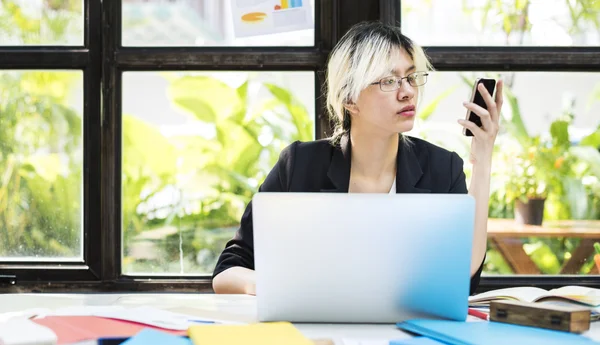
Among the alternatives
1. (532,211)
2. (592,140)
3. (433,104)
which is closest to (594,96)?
(592,140)

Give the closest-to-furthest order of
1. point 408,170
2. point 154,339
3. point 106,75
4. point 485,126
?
point 154,339 < point 485,126 < point 408,170 < point 106,75

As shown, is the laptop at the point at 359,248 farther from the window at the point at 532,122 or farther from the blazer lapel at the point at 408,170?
the window at the point at 532,122

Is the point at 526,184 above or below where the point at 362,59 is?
below

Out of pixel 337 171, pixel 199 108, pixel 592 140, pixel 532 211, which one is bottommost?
pixel 532 211

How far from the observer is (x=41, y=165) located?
A: 2.71 meters

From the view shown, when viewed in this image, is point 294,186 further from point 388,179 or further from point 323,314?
point 323,314

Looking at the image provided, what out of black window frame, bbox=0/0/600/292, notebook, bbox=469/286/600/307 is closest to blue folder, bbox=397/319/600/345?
notebook, bbox=469/286/600/307

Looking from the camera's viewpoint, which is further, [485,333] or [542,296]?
[542,296]

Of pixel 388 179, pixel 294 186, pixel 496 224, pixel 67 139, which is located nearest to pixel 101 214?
pixel 67 139

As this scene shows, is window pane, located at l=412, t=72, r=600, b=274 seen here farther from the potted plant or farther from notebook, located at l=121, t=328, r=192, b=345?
notebook, located at l=121, t=328, r=192, b=345

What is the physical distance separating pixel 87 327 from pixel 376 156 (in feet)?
4.09

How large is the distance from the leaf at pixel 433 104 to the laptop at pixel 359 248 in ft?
4.47

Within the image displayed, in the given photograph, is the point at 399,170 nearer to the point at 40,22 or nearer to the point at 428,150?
the point at 428,150

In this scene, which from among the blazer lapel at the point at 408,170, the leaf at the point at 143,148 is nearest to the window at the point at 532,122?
the blazer lapel at the point at 408,170
